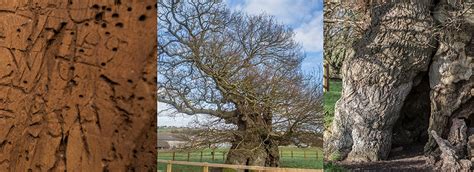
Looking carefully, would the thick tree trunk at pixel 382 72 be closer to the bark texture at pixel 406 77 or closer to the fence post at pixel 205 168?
the bark texture at pixel 406 77

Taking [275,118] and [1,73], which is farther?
[275,118]

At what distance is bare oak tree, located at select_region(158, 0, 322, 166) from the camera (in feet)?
3.95

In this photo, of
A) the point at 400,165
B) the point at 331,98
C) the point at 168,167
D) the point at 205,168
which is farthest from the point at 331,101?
the point at 168,167

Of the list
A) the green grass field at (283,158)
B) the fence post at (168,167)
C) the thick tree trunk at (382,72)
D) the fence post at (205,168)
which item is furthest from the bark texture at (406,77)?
the fence post at (168,167)

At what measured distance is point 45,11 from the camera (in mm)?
428

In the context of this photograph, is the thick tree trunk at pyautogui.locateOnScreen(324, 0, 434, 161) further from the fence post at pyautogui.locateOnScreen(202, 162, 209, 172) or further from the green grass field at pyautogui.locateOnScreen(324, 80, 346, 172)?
the fence post at pyautogui.locateOnScreen(202, 162, 209, 172)

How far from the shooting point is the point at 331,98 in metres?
2.29

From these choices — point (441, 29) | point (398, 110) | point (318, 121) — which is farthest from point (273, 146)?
point (441, 29)

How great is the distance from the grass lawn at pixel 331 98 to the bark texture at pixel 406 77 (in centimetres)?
8

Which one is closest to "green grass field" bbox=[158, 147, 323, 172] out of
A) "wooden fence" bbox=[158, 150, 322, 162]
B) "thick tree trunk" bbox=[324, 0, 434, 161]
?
"wooden fence" bbox=[158, 150, 322, 162]

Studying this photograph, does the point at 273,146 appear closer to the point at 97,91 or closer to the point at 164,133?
the point at 164,133

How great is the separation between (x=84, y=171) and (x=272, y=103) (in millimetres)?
911

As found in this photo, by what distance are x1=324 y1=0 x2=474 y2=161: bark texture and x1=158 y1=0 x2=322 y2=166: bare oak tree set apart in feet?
3.54

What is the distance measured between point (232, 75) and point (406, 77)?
4.79 feet
